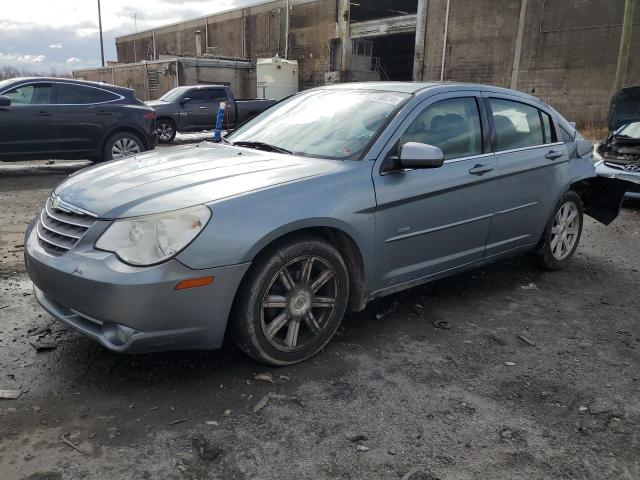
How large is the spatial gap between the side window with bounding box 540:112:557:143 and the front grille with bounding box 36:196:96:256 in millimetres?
3881

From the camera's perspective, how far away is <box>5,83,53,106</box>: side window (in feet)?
29.0

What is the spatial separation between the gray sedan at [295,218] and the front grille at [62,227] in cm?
1

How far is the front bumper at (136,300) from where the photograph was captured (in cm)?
255

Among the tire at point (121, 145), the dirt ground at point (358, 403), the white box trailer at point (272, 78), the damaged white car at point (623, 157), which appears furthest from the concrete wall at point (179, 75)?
the dirt ground at point (358, 403)

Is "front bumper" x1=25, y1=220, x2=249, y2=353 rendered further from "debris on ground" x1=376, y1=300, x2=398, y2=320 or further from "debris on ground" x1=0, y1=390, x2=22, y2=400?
"debris on ground" x1=376, y1=300, x2=398, y2=320

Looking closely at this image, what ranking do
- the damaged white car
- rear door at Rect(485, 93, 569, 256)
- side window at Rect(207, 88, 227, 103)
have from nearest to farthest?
rear door at Rect(485, 93, 569, 256) → the damaged white car → side window at Rect(207, 88, 227, 103)

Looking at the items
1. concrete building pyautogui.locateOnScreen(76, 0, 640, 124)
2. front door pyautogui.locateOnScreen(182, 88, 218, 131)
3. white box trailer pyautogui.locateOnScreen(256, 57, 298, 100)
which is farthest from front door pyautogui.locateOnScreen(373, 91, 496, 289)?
white box trailer pyautogui.locateOnScreen(256, 57, 298, 100)

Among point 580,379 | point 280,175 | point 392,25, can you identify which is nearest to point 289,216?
point 280,175

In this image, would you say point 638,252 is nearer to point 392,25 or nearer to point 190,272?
point 190,272

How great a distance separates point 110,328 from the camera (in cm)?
267

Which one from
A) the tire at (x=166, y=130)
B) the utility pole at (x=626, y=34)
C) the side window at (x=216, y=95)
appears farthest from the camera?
the side window at (x=216, y=95)

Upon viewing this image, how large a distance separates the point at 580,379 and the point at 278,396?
1781mm

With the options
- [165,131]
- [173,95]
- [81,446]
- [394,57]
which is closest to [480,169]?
[81,446]

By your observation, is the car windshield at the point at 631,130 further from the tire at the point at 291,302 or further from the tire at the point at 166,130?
the tire at the point at 166,130
